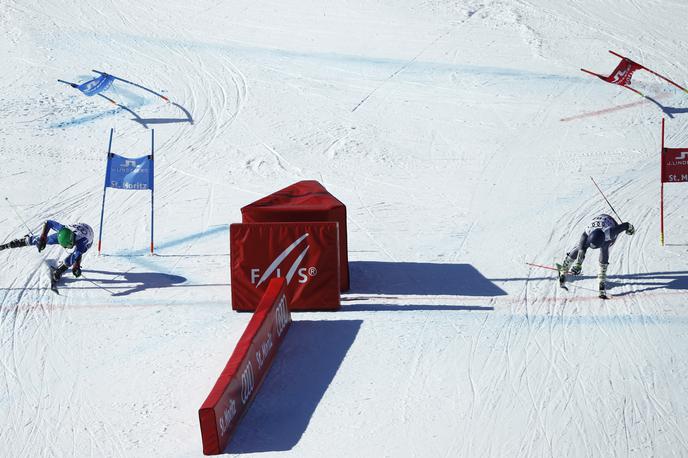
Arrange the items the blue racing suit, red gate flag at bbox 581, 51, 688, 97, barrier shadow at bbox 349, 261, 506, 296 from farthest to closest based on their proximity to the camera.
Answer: red gate flag at bbox 581, 51, 688, 97 → the blue racing suit → barrier shadow at bbox 349, 261, 506, 296

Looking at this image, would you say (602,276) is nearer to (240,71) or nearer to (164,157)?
(164,157)

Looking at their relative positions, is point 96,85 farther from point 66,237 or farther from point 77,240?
point 66,237

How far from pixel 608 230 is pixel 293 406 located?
5110 millimetres

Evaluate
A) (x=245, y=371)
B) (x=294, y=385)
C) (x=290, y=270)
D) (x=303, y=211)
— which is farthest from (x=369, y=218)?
(x=245, y=371)

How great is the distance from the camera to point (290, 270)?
1280 centimetres

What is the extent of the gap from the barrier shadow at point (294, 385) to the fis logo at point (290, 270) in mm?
617

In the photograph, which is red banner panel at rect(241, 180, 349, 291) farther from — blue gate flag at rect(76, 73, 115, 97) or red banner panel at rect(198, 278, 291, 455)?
blue gate flag at rect(76, 73, 115, 97)

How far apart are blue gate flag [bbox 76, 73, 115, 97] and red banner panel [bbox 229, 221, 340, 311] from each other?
817cm

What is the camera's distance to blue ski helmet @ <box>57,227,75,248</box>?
13.6m

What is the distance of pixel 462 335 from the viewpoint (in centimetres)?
1227

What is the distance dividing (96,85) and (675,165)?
36.6 feet

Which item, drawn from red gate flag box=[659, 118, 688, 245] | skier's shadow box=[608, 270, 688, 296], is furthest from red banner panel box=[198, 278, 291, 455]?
red gate flag box=[659, 118, 688, 245]

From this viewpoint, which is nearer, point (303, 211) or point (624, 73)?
point (303, 211)

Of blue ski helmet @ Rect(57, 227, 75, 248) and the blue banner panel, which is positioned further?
the blue banner panel
